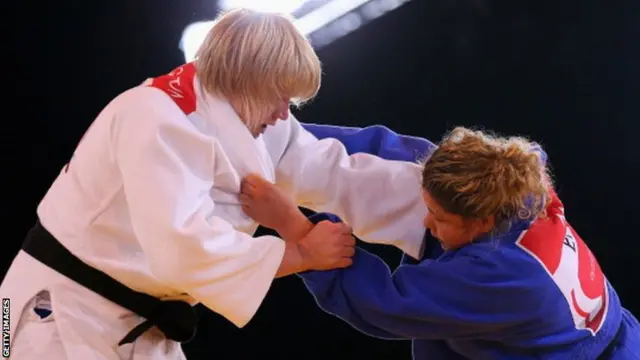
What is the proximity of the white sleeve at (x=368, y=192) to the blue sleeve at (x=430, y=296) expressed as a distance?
26 centimetres

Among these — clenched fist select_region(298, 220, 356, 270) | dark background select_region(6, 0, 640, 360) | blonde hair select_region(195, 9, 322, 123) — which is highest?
blonde hair select_region(195, 9, 322, 123)

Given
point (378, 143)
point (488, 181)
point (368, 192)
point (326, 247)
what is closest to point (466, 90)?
point (378, 143)

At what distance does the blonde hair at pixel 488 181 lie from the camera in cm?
163

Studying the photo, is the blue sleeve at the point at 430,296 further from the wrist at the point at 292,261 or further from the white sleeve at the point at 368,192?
the white sleeve at the point at 368,192

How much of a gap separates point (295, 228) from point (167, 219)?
1.11 feet

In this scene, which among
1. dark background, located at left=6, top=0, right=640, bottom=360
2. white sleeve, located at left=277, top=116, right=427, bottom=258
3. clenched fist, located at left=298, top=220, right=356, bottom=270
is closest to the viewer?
clenched fist, located at left=298, top=220, right=356, bottom=270

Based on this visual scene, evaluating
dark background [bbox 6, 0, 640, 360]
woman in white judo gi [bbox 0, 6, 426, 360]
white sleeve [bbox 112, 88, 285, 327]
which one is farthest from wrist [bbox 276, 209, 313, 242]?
dark background [bbox 6, 0, 640, 360]

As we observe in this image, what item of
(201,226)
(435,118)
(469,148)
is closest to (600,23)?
(435,118)

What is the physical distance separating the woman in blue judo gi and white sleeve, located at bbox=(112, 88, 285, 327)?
0.18 metres

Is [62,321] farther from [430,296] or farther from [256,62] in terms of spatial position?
[430,296]

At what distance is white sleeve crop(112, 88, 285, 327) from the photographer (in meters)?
1.39

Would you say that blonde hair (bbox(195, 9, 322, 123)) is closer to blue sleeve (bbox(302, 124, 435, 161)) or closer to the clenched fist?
the clenched fist

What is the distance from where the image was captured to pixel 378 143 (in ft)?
6.56

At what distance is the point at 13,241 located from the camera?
2.86 metres
